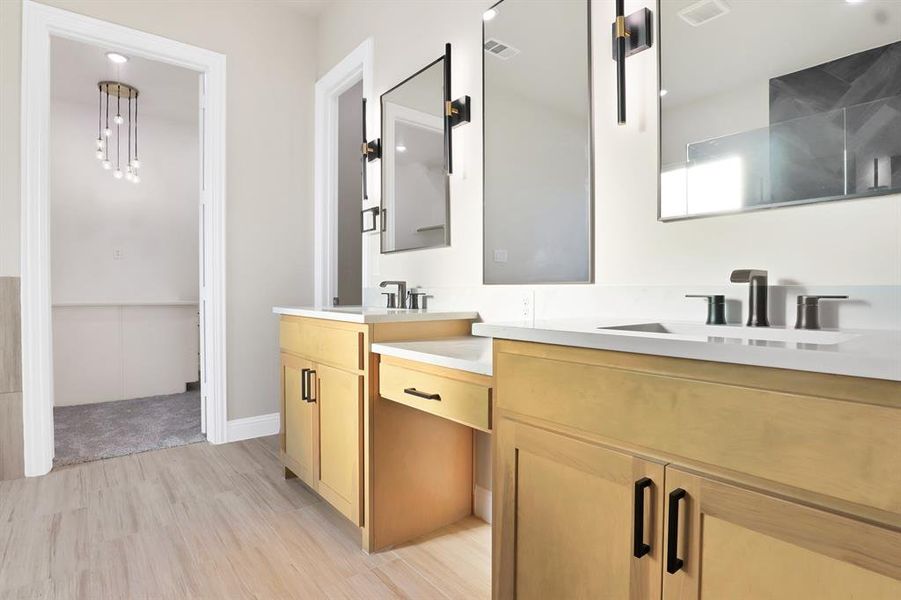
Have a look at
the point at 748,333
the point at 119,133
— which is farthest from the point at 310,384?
the point at 119,133

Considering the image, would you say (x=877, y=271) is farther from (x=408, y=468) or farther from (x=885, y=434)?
(x=408, y=468)

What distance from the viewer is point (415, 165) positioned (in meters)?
2.51

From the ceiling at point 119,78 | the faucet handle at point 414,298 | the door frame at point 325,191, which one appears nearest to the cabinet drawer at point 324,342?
the faucet handle at point 414,298

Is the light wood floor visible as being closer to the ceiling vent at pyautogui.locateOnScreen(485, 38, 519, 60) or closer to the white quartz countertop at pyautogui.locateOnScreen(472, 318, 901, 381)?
the white quartz countertop at pyautogui.locateOnScreen(472, 318, 901, 381)

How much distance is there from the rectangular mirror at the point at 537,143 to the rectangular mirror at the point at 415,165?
0.33 meters

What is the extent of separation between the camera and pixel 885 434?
0.66 meters

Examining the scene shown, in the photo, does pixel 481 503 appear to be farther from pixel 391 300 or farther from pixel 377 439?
pixel 391 300

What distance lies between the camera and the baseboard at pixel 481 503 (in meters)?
2.06

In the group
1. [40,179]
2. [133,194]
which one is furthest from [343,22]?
[133,194]

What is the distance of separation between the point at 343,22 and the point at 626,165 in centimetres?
247

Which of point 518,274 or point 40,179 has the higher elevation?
point 40,179

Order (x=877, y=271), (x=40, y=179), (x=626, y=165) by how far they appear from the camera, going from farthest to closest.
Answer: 1. (x=40, y=179)
2. (x=626, y=165)
3. (x=877, y=271)

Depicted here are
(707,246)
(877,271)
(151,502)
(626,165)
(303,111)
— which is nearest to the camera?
(877,271)

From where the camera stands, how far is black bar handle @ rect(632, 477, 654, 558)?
3.04ft
